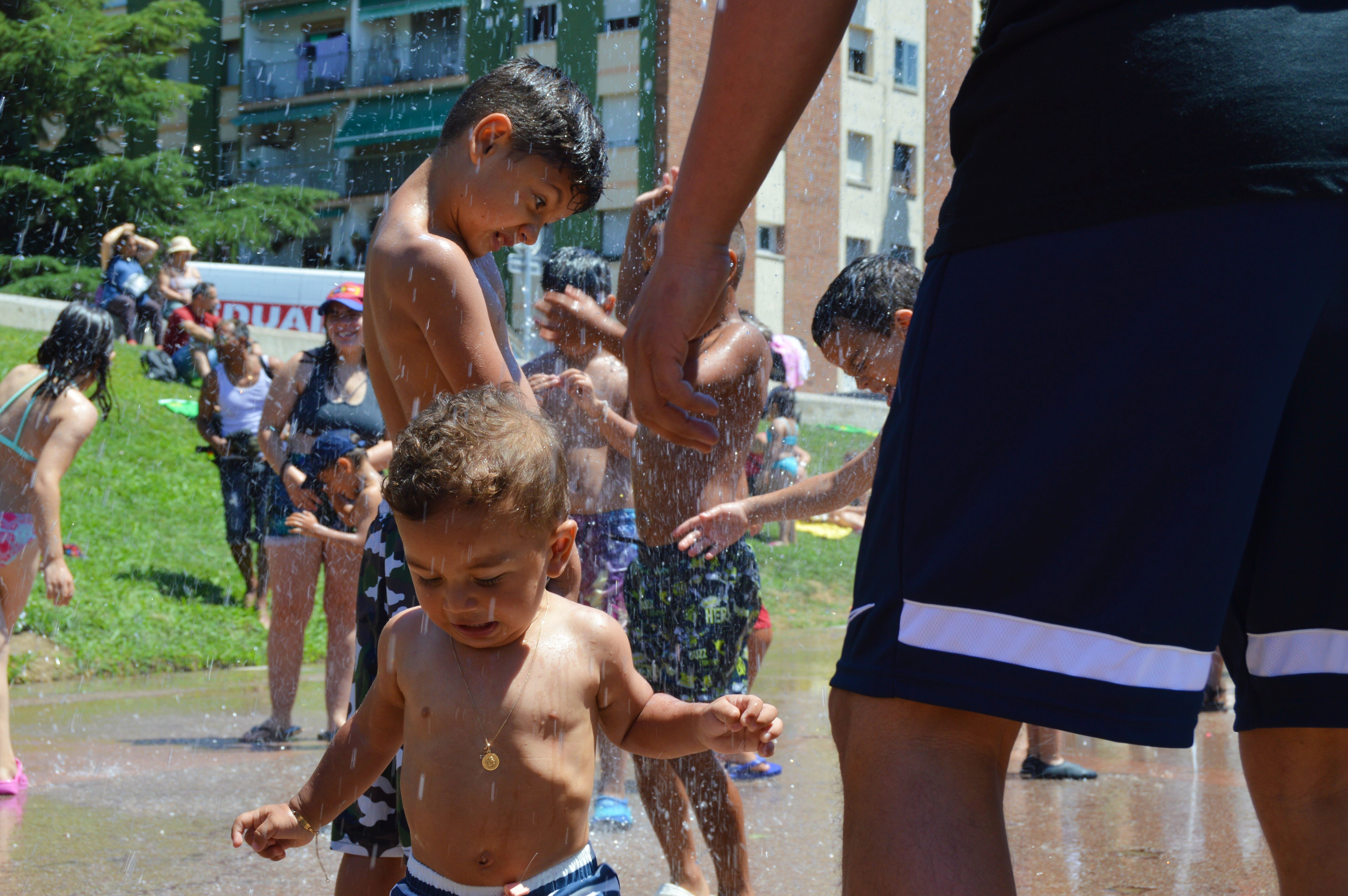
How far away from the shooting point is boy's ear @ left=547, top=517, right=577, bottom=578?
7.57ft

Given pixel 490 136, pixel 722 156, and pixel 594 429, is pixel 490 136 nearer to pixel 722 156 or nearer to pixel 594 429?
pixel 722 156

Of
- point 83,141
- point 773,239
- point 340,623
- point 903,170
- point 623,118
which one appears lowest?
point 340,623

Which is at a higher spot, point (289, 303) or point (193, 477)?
point (289, 303)

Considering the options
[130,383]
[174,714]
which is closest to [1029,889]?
[174,714]

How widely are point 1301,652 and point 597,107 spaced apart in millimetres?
34759

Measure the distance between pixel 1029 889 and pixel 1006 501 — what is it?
8.25ft

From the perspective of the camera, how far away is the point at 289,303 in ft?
71.6

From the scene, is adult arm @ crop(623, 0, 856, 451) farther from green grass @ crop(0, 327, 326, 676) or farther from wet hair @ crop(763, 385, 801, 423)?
wet hair @ crop(763, 385, 801, 423)

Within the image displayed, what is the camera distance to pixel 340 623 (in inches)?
233

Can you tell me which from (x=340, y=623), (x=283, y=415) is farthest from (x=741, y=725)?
(x=283, y=415)

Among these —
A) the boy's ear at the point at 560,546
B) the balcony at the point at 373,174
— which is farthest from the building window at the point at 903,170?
the boy's ear at the point at 560,546

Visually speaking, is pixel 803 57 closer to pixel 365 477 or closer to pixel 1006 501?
pixel 1006 501

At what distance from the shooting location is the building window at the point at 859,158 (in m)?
36.6

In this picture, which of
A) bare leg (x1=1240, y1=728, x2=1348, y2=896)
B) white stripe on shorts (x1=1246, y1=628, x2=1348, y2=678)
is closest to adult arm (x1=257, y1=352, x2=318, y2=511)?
bare leg (x1=1240, y1=728, x2=1348, y2=896)
